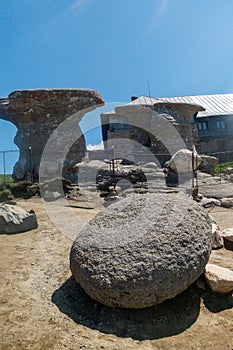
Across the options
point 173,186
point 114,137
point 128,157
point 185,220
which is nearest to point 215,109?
point 114,137

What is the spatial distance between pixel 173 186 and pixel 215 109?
20.1 m

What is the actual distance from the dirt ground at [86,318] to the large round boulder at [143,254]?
0.20 metres

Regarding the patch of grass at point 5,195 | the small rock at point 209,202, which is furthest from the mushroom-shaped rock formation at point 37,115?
the small rock at point 209,202

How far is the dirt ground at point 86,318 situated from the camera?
2.73 meters

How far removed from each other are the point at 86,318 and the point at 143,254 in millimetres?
908

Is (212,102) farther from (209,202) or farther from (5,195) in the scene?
(5,195)

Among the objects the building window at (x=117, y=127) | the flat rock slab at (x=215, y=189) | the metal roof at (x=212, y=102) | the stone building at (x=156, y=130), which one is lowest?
the flat rock slab at (x=215, y=189)

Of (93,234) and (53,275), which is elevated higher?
(93,234)

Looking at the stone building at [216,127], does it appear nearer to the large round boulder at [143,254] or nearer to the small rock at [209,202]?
the small rock at [209,202]

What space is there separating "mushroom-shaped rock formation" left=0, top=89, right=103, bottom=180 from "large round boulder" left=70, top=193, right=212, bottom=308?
26.6 feet

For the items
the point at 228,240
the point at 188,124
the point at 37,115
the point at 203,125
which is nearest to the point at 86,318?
the point at 228,240

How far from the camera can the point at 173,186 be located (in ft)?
32.4

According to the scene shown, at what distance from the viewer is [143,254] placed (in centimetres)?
318

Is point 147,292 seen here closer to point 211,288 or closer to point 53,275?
point 211,288
